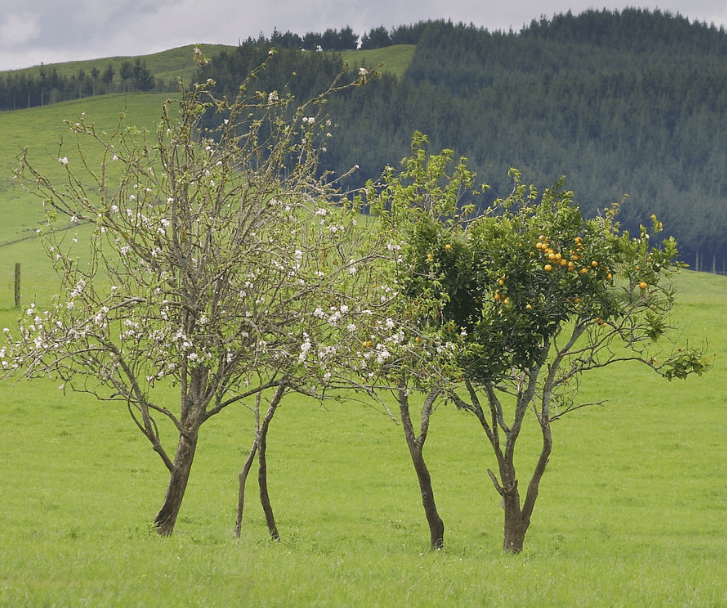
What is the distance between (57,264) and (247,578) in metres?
8.76

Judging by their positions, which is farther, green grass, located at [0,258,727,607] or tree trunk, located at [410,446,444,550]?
tree trunk, located at [410,446,444,550]

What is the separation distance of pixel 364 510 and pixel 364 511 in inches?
6.2

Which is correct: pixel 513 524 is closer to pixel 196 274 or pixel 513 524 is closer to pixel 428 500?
pixel 428 500

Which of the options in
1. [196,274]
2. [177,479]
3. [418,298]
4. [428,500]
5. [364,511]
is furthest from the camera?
[364,511]

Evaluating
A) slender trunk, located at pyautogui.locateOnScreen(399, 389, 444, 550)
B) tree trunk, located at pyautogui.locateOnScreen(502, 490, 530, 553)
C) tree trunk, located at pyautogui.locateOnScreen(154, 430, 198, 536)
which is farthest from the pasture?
slender trunk, located at pyautogui.locateOnScreen(399, 389, 444, 550)

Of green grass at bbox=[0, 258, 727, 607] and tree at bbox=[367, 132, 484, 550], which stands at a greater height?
tree at bbox=[367, 132, 484, 550]

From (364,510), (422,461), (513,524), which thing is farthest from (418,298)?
(364,510)

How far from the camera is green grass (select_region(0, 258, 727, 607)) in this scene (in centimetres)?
1382

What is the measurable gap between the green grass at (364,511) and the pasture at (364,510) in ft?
0.30

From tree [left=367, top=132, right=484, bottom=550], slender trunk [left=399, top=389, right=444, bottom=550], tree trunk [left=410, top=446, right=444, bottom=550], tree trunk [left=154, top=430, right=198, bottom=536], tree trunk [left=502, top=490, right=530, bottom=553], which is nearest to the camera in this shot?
tree [left=367, top=132, right=484, bottom=550]

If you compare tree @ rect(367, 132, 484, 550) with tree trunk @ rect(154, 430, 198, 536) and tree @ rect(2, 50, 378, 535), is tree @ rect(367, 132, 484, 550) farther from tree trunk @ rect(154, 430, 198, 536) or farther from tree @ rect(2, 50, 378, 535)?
tree trunk @ rect(154, 430, 198, 536)

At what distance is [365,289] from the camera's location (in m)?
20.0

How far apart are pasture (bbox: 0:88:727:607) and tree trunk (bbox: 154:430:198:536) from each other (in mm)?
489

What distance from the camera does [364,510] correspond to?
34500 mm
